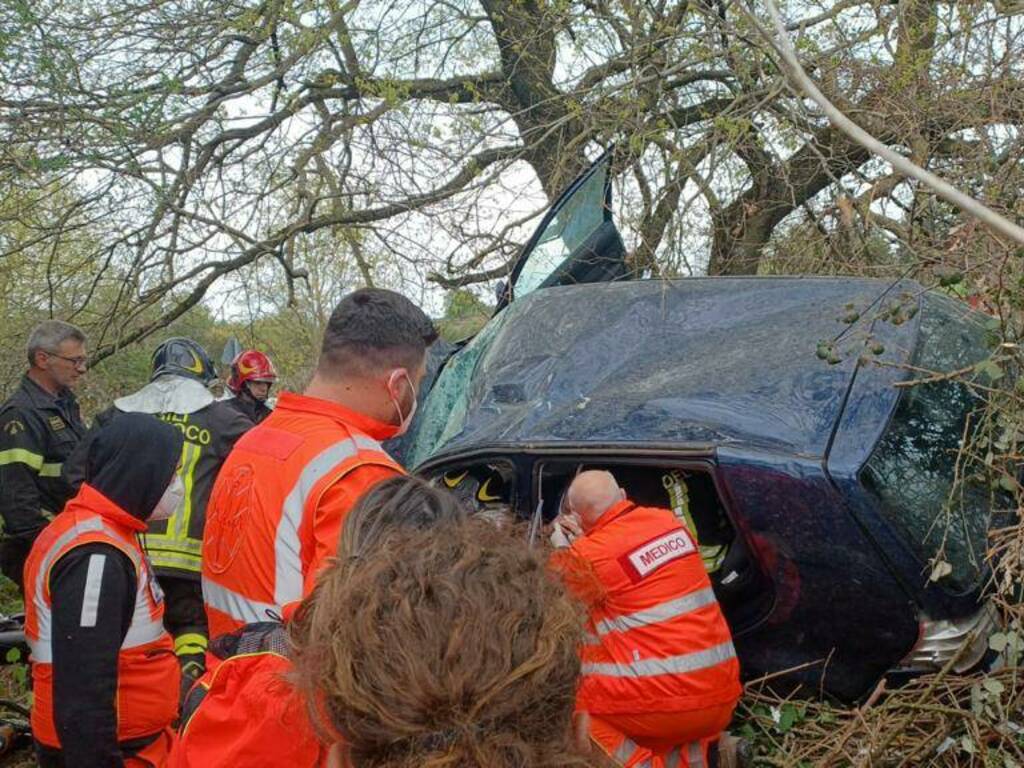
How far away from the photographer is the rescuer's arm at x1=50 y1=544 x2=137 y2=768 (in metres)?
2.50

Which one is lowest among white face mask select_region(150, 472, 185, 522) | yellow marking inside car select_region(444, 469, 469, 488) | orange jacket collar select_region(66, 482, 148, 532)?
yellow marking inside car select_region(444, 469, 469, 488)

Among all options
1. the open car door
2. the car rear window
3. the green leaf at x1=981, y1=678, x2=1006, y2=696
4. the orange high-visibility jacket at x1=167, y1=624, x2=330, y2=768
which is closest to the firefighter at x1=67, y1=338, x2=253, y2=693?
the open car door

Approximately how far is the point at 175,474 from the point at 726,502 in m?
1.73

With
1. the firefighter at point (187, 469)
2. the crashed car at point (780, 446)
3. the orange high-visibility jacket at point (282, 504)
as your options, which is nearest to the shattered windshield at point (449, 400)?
the crashed car at point (780, 446)

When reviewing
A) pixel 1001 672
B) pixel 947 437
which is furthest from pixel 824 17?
pixel 1001 672

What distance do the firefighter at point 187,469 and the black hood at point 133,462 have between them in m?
1.17

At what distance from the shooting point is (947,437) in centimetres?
337

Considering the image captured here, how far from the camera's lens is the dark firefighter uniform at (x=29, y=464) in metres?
5.02

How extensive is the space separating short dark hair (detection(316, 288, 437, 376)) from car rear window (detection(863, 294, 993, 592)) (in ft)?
5.08

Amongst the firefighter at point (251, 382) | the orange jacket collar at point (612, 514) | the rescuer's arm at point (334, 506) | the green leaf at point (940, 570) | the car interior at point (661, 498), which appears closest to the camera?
the rescuer's arm at point (334, 506)

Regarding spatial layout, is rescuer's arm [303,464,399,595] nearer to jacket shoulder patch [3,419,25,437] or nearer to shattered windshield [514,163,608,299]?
shattered windshield [514,163,608,299]

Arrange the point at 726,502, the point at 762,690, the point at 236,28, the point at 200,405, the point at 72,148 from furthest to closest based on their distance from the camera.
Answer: the point at 236,28, the point at 72,148, the point at 200,405, the point at 762,690, the point at 726,502

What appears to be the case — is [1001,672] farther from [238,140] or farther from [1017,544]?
[238,140]

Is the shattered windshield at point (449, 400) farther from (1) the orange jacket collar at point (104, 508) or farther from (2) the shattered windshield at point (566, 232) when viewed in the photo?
(1) the orange jacket collar at point (104, 508)
